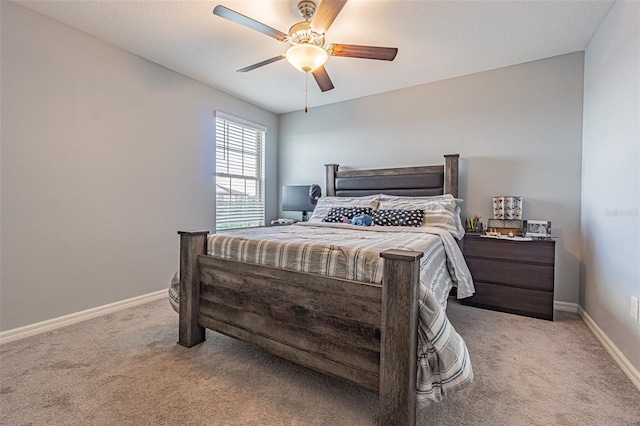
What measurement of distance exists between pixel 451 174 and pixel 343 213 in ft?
4.14

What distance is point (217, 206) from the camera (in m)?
3.76

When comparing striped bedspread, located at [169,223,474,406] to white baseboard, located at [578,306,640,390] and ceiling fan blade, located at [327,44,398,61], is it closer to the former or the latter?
white baseboard, located at [578,306,640,390]

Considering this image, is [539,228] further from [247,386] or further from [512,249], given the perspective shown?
[247,386]

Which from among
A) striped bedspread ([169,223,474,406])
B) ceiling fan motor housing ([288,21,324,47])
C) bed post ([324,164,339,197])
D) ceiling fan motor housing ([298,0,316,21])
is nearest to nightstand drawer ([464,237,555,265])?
striped bedspread ([169,223,474,406])

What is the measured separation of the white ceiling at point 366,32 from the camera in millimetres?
2115

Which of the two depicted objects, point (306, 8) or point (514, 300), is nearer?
point (306, 8)

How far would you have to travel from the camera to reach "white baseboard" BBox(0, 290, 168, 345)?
212cm

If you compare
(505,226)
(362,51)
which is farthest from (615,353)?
(362,51)

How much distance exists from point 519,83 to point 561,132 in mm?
657

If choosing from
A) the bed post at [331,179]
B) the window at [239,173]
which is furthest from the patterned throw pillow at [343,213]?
the window at [239,173]

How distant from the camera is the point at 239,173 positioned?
4.05 meters

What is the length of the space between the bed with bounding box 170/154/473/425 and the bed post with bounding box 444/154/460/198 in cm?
104

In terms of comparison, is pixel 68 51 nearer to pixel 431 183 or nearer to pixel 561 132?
pixel 431 183

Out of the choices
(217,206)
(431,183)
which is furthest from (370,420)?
(217,206)
